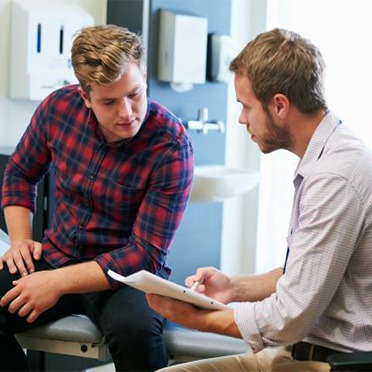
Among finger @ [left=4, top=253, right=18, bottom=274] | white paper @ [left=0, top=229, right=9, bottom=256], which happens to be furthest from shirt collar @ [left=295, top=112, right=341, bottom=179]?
white paper @ [left=0, top=229, right=9, bottom=256]

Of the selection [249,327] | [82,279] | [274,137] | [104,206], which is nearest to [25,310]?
[82,279]

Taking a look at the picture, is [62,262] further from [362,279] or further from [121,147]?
[362,279]

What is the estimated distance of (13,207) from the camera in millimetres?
2428

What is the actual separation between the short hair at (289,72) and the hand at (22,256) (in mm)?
880

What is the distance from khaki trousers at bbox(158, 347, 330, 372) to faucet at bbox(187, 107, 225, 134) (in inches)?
73.2

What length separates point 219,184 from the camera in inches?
135

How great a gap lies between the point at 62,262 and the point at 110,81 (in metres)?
0.54

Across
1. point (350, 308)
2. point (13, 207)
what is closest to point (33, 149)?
point (13, 207)

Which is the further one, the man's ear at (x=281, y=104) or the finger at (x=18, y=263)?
the finger at (x=18, y=263)

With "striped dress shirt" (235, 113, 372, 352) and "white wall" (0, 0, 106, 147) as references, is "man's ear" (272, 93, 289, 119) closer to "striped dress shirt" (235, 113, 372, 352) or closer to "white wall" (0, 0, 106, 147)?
"striped dress shirt" (235, 113, 372, 352)

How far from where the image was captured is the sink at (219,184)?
11.1ft

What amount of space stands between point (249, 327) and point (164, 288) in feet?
0.63

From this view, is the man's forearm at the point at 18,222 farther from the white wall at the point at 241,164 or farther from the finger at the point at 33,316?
the white wall at the point at 241,164

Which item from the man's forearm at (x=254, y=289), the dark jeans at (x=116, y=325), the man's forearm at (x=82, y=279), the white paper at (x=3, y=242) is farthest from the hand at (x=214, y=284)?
the white paper at (x=3, y=242)
